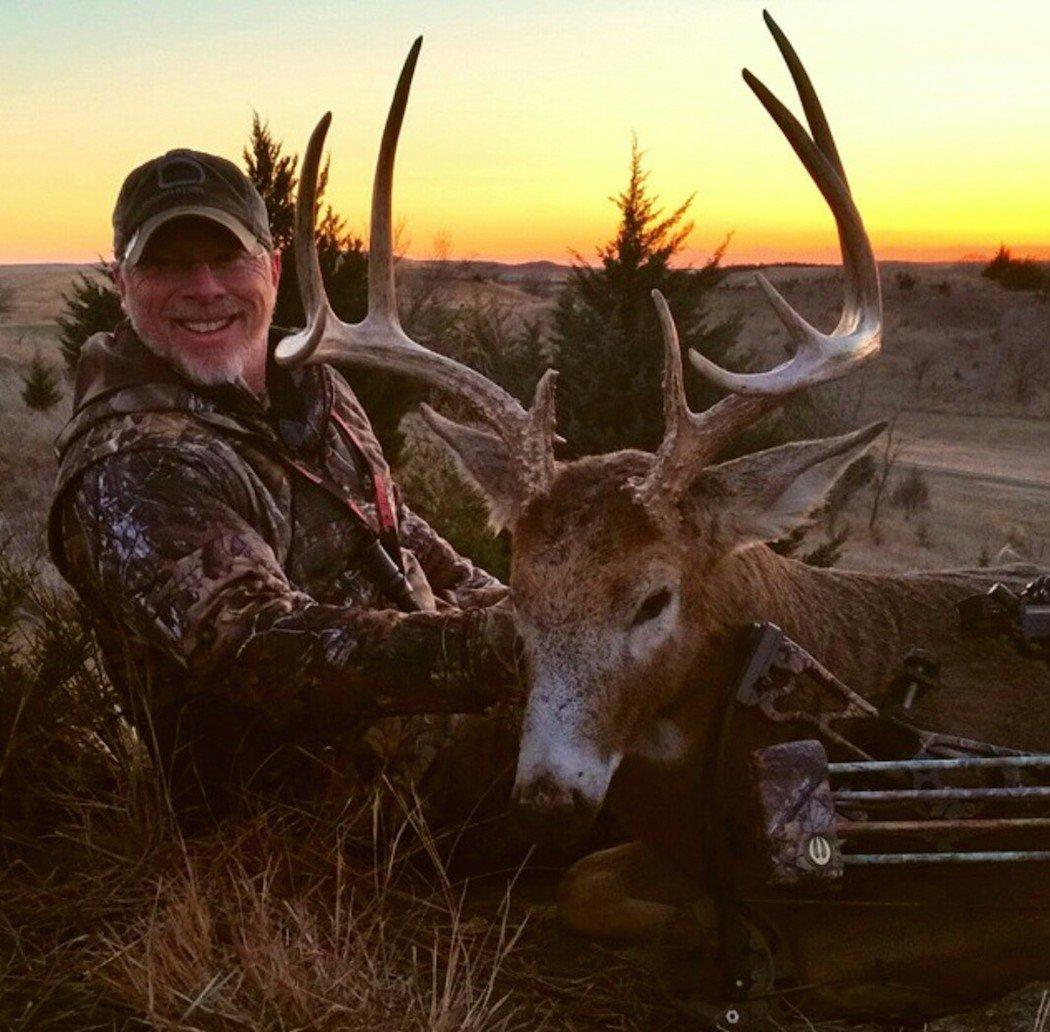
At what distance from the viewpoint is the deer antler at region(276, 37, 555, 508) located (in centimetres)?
411

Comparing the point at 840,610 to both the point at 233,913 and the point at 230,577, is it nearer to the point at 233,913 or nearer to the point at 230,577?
the point at 230,577

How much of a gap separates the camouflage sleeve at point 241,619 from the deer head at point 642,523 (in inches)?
12.4

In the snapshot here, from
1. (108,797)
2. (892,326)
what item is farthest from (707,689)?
(892,326)

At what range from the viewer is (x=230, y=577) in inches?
164

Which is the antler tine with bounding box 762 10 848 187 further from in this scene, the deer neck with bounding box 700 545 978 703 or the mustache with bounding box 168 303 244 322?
the mustache with bounding box 168 303 244 322

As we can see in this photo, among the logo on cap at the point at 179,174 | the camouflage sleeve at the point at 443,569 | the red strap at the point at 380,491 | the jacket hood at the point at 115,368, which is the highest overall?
the logo on cap at the point at 179,174

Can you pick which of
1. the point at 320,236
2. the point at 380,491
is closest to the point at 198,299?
the point at 380,491

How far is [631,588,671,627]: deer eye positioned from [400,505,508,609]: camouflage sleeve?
1.84m

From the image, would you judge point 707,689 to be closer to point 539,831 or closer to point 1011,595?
point 539,831

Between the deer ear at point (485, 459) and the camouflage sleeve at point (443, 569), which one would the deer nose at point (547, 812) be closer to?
the deer ear at point (485, 459)

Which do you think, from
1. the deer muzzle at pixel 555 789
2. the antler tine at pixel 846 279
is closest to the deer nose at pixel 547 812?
the deer muzzle at pixel 555 789

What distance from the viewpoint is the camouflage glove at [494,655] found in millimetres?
3904

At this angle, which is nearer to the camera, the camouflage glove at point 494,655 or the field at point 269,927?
the field at point 269,927

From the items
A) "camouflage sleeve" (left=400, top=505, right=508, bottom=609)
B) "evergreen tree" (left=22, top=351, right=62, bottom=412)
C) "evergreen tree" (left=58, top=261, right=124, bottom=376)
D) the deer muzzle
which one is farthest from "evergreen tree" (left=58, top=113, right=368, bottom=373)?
"evergreen tree" (left=22, top=351, right=62, bottom=412)
